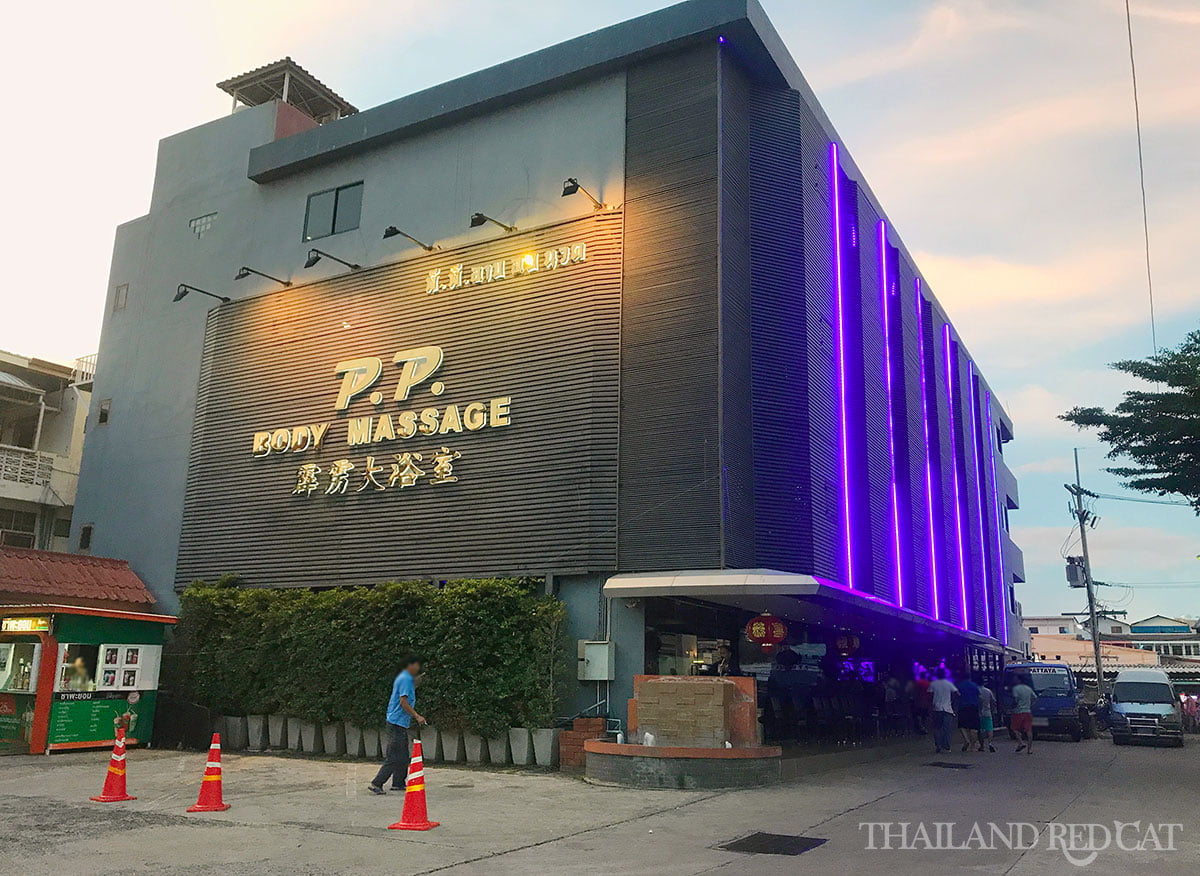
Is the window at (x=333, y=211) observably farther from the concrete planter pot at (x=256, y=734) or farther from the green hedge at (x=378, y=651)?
the concrete planter pot at (x=256, y=734)

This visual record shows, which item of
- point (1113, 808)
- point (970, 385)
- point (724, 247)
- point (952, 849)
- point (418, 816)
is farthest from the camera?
point (970, 385)

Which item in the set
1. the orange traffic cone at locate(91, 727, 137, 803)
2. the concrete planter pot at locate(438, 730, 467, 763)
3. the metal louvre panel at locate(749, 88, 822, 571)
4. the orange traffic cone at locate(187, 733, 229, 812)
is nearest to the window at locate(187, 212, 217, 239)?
the metal louvre panel at locate(749, 88, 822, 571)

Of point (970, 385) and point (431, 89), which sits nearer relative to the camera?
point (431, 89)

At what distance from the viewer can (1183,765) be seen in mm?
18234

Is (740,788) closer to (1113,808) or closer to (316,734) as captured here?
(1113,808)

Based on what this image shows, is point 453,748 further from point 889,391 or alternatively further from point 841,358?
point 889,391

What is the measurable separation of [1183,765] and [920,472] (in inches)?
421

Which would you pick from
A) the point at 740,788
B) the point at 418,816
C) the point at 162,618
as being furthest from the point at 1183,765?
the point at 162,618

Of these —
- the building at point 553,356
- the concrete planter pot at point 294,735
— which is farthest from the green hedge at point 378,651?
the building at point 553,356

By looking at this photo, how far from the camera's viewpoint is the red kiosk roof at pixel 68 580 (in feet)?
64.2

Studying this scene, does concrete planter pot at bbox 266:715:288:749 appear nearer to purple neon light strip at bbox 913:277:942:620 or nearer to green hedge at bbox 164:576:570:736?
green hedge at bbox 164:576:570:736

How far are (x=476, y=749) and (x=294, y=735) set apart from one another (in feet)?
14.1

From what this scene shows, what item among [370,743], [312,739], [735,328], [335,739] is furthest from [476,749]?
[735,328]

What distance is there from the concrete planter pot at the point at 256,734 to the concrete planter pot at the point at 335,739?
168 centimetres
